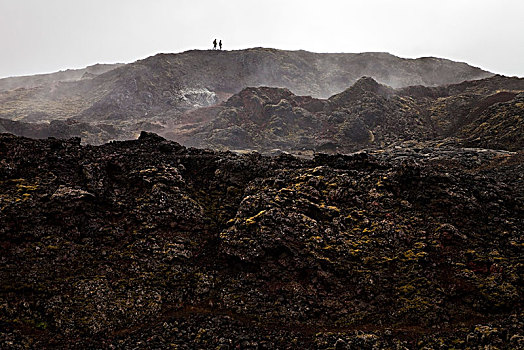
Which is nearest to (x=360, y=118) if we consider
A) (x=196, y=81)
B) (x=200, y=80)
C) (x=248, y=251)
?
(x=248, y=251)

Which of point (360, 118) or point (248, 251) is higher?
point (360, 118)

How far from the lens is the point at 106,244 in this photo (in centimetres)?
1225

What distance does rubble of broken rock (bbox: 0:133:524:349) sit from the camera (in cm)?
964

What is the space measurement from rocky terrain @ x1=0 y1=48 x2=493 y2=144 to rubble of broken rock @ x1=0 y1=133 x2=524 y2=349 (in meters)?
55.9

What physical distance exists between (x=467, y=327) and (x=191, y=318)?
8292 millimetres

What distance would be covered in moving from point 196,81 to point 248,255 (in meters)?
85.1

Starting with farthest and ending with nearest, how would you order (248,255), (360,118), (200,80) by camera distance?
(200,80)
(360,118)
(248,255)

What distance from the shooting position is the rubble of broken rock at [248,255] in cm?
964

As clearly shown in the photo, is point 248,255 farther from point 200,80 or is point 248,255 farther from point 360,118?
point 200,80

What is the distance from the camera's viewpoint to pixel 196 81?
90.0 m

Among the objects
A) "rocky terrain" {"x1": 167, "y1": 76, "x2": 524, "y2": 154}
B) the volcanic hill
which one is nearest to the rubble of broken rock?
the volcanic hill

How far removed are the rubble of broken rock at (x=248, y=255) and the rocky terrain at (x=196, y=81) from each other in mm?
55895

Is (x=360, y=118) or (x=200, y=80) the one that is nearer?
(x=360, y=118)

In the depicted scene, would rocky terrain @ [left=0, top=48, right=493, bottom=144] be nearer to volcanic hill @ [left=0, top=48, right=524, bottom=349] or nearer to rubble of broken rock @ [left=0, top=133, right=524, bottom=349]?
volcanic hill @ [left=0, top=48, right=524, bottom=349]
